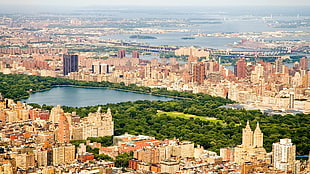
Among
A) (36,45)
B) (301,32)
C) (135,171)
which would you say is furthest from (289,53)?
(135,171)

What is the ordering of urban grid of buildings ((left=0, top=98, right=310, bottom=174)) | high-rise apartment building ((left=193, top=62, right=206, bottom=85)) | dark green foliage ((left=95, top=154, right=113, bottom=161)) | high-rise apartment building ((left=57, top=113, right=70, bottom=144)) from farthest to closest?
high-rise apartment building ((left=193, top=62, right=206, bottom=85)) → high-rise apartment building ((left=57, top=113, right=70, bottom=144)) → dark green foliage ((left=95, top=154, right=113, bottom=161)) → urban grid of buildings ((left=0, top=98, right=310, bottom=174))

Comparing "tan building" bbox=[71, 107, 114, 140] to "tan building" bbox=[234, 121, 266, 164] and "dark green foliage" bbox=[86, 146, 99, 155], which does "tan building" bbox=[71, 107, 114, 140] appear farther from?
"tan building" bbox=[234, 121, 266, 164]

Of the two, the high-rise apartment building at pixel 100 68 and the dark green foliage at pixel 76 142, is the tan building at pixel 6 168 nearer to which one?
the dark green foliage at pixel 76 142

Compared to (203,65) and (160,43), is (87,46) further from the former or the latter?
(203,65)

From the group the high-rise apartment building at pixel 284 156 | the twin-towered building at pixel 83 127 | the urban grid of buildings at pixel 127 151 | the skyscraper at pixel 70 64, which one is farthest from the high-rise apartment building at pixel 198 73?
the high-rise apartment building at pixel 284 156

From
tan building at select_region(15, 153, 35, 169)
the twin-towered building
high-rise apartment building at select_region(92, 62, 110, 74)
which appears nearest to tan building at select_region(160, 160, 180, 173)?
tan building at select_region(15, 153, 35, 169)

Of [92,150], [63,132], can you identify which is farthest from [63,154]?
[63,132]
